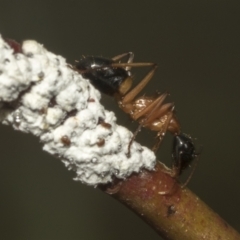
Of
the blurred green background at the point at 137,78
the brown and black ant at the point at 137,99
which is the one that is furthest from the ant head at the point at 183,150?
the blurred green background at the point at 137,78

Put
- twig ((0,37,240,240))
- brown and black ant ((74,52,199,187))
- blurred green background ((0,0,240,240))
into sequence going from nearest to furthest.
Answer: twig ((0,37,240,240)) → brown and black ant ((74,52,199,187)) → blurred green background ((0,0,240,240))

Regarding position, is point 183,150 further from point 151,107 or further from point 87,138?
point 87,138

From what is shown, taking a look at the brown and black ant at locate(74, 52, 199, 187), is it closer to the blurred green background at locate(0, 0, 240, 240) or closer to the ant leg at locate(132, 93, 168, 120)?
the ant leg at locate(132, 93, 168, 120)

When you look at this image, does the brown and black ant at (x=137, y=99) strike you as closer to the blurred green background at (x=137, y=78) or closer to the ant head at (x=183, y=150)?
the ant head at (x=183, y=150)

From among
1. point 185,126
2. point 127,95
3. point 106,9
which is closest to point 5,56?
point 127,95

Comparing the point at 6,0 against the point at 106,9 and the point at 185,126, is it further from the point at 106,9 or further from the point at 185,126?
the point at 185,126

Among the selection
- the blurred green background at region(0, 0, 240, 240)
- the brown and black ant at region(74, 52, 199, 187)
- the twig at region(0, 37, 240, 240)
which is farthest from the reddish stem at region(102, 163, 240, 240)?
the blurred green background at region(0, 0, 240, 240)

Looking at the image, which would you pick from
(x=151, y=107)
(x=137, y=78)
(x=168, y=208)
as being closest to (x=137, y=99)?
(x=151, y=107)
